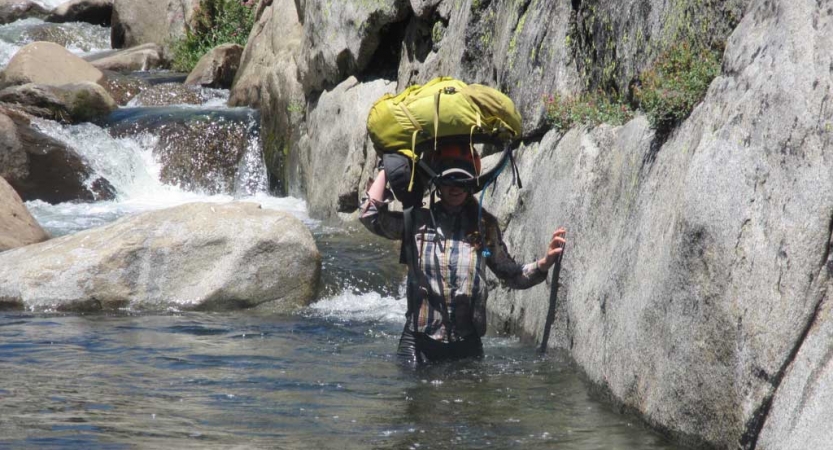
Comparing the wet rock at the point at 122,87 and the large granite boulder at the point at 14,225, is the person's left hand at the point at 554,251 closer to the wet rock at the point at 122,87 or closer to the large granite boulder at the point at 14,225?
the large granite boulder at the point at 14,225

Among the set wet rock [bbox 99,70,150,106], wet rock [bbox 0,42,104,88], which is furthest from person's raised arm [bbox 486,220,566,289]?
wet rock [bbox 99,70,150,106]

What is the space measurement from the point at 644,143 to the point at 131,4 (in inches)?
958

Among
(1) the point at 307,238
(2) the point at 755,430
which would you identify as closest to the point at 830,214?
(2) the point at 755,430

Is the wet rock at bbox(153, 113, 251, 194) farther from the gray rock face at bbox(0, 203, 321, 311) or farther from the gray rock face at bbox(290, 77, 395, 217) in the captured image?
the gray rock face at bbox(0, 203, 321, 311)

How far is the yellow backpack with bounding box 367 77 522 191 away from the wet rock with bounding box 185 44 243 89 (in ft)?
53.3

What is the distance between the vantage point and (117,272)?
28.9 feet

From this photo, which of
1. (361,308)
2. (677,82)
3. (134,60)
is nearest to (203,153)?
(361,308)

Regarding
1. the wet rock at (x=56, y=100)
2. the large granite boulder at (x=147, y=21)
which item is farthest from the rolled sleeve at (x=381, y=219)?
the large granite boulder at (x=147, y=21)

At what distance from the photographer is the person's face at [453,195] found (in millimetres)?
5801

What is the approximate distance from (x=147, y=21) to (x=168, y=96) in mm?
7162

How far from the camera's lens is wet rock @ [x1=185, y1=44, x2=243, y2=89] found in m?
21.6

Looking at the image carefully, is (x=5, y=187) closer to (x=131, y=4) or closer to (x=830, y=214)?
(x=830, y=214)

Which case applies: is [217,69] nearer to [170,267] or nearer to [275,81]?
[275,81]

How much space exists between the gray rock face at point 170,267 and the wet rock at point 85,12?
76.0 feet
